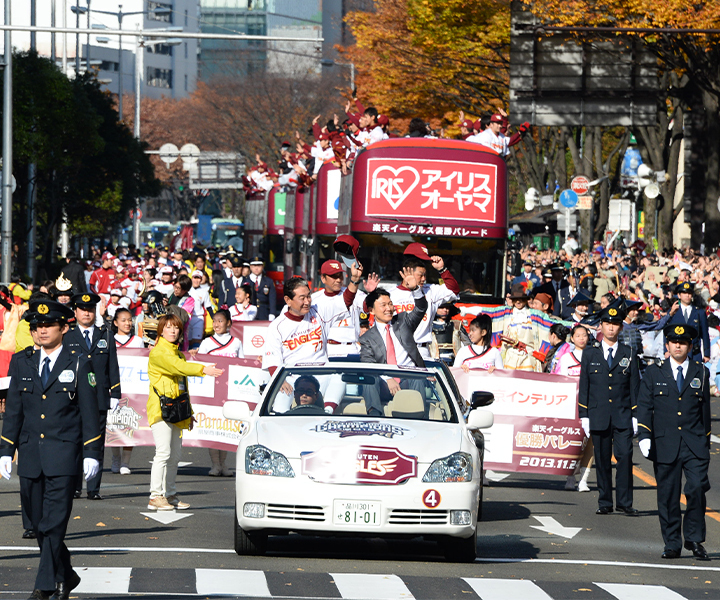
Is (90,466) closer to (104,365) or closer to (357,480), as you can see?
(357,480)

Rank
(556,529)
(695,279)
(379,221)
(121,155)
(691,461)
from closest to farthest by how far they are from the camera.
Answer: (691,461) → (556,529) → (379,221) → (695,279) → (121,155)

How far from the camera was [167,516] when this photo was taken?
36.7 ft

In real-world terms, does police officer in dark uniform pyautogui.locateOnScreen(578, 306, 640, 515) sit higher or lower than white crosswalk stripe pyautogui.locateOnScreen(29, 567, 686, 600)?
higher

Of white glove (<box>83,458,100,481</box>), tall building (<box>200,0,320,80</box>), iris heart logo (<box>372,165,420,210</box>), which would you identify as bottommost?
white glove (<box>83,458,100,481</box>)

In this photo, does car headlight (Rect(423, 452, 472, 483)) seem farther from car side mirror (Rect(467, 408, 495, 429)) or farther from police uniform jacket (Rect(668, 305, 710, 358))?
police uniform jacket (Rect(668, 305, 710, 358))

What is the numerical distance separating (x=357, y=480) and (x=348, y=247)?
189 inches

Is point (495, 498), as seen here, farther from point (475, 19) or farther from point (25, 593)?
point (475, 19)

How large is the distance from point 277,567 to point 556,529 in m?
2.97

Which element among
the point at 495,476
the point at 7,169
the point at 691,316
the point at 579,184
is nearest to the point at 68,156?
the point at 7,169

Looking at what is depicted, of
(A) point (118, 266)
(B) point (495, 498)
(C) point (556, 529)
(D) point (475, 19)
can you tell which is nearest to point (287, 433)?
(C) point (556, 529)

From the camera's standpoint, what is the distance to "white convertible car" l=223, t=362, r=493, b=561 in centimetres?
890

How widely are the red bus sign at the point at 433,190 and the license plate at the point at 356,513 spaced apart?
37.4 ft

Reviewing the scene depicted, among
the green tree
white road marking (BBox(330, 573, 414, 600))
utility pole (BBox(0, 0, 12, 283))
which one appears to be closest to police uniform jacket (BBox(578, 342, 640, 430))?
white road marking (BBox(330, 573, 414, 600))

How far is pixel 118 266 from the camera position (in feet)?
125
